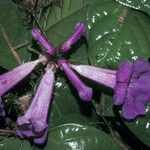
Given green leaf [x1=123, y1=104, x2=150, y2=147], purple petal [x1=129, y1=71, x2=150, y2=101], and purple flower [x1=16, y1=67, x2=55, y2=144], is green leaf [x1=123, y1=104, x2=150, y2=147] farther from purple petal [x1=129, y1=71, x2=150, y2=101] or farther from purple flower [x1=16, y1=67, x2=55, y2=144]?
purple flower [x1=16, y1=67, x2=55, y2=144]

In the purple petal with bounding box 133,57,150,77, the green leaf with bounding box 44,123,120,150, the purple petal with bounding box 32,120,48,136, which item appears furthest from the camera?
the green leaf with bounding box 44,123,120,150

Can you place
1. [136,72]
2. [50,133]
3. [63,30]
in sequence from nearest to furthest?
[136,72] < [50,133] < [63,30]

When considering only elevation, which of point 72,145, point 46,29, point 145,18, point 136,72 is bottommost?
point 72,145

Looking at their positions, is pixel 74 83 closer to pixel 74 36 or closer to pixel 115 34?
pixel 74 36

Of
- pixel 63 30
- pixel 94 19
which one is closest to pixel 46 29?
pixel 63 30

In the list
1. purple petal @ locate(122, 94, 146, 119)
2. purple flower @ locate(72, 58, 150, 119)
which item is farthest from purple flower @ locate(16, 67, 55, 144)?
purple petal @ locate(122, 94, 146, 119)

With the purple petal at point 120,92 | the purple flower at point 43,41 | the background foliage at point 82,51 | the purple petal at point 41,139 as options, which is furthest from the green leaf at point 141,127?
the purple flower at point 43,41

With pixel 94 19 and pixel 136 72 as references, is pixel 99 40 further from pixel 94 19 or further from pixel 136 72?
pixel 136 72

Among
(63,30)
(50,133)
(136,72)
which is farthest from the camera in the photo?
(63,30)
